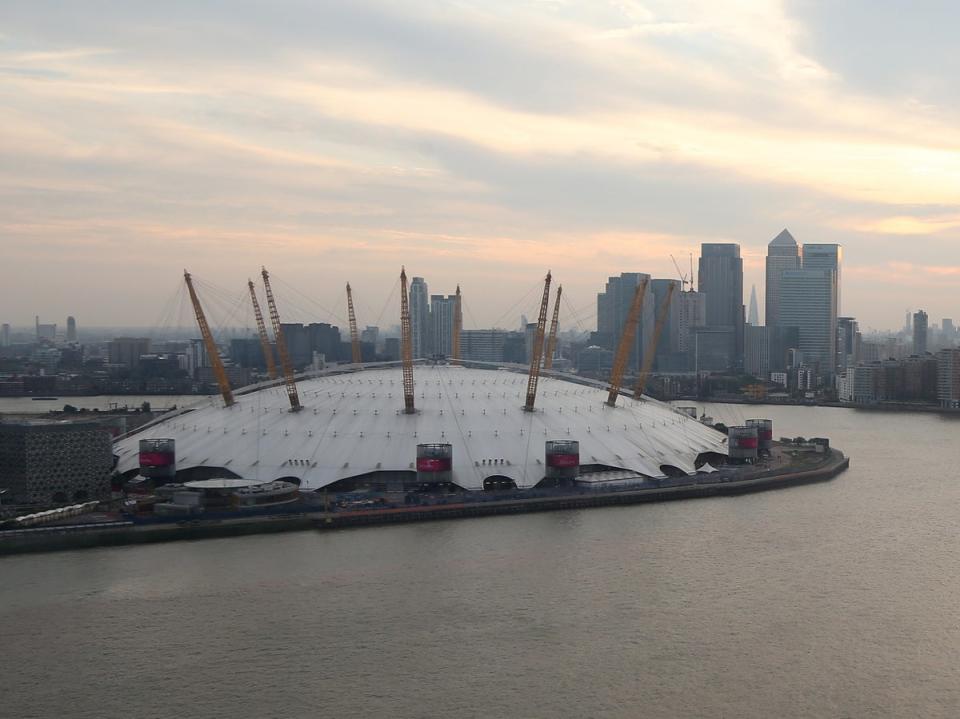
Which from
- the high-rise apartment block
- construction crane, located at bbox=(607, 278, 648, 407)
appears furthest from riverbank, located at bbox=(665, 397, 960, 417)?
construction crane, located at bbox=(607, 278, 648, 407)

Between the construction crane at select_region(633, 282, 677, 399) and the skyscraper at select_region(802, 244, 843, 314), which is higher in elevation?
the skyscraper at select_region(802, 244, 843, 314)

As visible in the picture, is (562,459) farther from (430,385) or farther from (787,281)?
(787,281)

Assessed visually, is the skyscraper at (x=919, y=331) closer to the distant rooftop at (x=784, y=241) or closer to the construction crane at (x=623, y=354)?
the distant rooftop at (x=784, y=241)

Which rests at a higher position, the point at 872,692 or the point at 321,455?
the point at 321,455

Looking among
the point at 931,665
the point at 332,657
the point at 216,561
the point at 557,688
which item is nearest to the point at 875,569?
the point at 931,665

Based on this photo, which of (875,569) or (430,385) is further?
(430,385)

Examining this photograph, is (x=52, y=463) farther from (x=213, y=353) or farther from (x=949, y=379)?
(x=949, y=379)

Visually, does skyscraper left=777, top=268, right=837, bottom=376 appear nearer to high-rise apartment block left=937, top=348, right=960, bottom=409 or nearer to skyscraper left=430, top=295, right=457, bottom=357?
skyscraper left=430, top=295, right=457, bottom=357
